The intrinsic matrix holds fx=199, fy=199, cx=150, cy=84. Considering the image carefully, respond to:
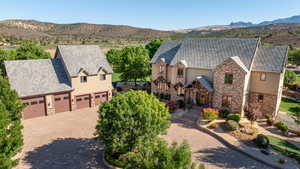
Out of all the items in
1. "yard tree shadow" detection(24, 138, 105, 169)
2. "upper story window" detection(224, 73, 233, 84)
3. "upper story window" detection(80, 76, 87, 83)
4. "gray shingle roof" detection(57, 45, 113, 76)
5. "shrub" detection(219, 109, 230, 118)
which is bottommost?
"yard tree shadow" detection(24, 138, 105, 169)

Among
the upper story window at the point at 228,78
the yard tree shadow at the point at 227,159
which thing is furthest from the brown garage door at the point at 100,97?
the yard tree shadow at the point at 227,159

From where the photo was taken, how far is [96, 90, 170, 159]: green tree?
15.6m

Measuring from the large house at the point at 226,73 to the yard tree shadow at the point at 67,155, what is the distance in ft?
58.5

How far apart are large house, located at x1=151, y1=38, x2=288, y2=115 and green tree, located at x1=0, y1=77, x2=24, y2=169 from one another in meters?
23.2

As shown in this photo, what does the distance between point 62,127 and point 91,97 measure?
27.0 feet

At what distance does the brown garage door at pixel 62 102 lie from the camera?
29.5 meters

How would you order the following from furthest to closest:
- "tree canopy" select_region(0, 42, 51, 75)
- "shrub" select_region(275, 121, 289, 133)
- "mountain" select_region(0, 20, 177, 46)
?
"mountain" select_region(0, 20, 177, 46), "tree canopy" select_region(0, 42, 51, 75), "shrub" select_region(275, 121, 289, 133)

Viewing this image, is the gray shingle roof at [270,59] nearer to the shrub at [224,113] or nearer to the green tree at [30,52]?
the shrub at [224,113]

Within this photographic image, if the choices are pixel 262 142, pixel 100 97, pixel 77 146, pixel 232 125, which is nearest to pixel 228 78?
pixel 232 125

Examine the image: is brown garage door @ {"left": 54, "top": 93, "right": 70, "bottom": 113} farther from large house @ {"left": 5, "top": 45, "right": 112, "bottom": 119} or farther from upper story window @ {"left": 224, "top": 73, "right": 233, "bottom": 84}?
upper story window @ {"left": 224, "top": 73, "right": 233, "bottom": 84}

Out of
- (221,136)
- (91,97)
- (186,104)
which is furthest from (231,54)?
(91,97)

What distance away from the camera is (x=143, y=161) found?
1037 cm

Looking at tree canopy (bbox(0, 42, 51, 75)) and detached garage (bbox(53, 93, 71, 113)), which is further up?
tree canopy (bbox(0, 42, 51, 75))

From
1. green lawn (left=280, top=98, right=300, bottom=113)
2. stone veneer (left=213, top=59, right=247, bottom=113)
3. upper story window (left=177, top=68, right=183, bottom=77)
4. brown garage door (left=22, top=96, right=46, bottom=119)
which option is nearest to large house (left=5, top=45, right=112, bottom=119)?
brown garage door (left=22, top=96, right=46, bottom=119)
